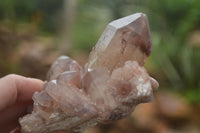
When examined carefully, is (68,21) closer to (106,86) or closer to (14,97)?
(14,97)

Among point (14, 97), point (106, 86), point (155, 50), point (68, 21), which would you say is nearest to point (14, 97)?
point (14, 97)

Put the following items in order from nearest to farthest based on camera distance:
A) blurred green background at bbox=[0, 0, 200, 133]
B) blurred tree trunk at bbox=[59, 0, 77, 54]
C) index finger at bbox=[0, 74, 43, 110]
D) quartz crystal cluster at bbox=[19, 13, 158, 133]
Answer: quartz crystal cluster at bbox=[19, 13, 158, 133] < index finger at bbox=[0, 74, 43, 110] < blurred green background at bbox=[0, 0, 200, 133] < blurred tree trunk at bbox=[59, 0, 77, 54]

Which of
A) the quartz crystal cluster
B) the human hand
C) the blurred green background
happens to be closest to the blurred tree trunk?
the blurred green background

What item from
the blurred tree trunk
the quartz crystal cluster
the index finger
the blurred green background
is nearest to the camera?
the quartz crystal cluster

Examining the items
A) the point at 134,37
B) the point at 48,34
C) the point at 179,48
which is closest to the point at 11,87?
the point at 134,37

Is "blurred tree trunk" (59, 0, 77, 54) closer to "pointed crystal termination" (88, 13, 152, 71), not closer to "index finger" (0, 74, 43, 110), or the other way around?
"index finger" (0, 74, 43, 110)

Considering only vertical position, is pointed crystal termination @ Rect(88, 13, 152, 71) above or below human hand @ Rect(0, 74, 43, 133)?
above

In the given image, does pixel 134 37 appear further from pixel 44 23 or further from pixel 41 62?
pixel 44 23

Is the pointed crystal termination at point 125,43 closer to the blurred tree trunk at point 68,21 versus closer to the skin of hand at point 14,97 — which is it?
the skin of hand at point 14,97

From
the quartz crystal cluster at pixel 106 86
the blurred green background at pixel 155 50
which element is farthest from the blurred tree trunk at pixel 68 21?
the quartz crystal cluster at pixel 106 86
